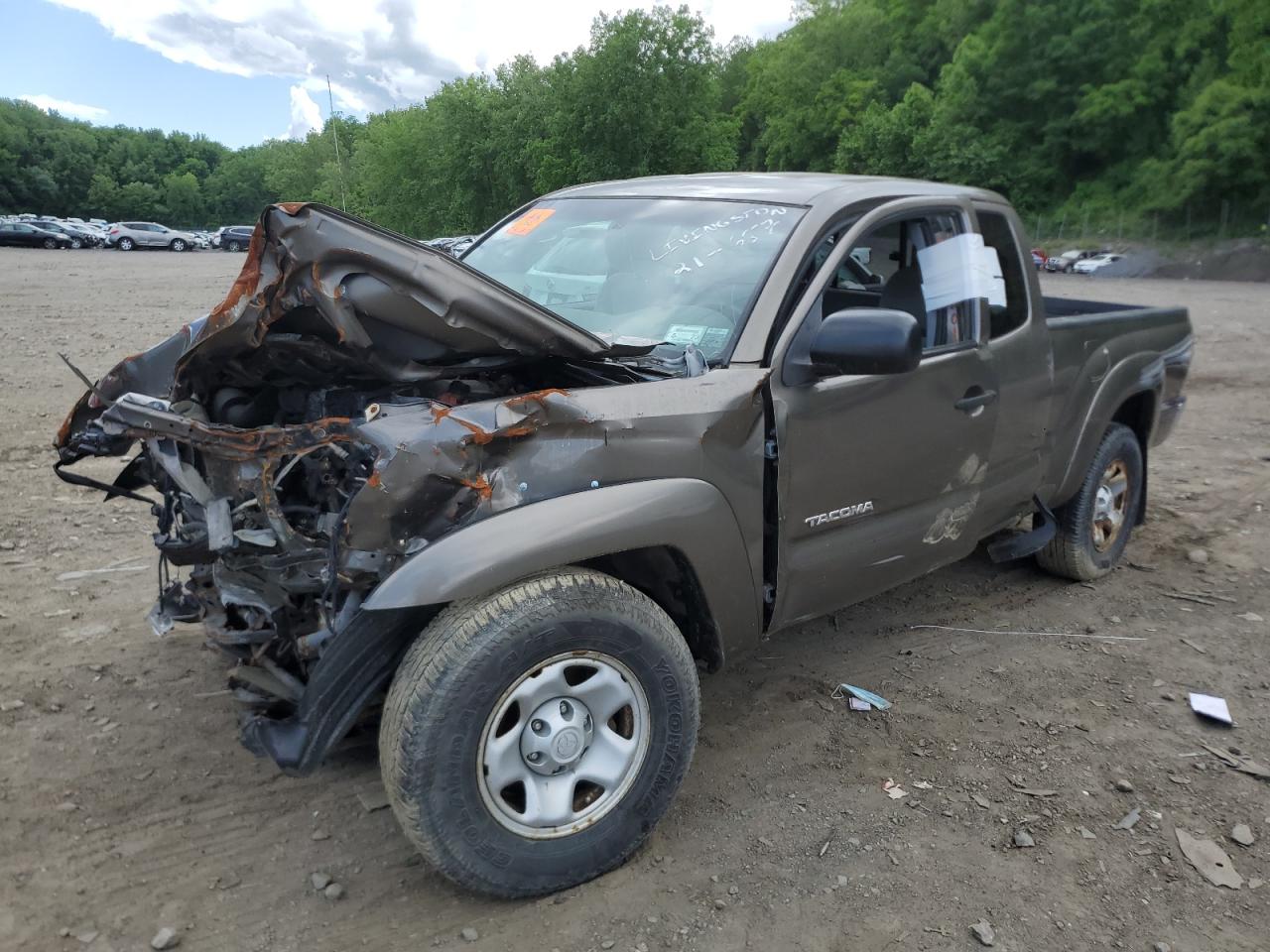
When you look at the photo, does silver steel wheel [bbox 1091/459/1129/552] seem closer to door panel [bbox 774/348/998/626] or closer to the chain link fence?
door panel [bbox 774/348/998/626]

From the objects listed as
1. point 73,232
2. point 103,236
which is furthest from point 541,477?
point 103,236

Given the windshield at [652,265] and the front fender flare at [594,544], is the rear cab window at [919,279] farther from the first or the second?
the front fender flare at [594,544]

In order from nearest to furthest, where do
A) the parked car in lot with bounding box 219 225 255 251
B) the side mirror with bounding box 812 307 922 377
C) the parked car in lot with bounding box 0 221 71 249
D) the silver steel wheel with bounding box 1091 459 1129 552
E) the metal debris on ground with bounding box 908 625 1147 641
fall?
the side mirror with bounding box 812 307 922 377 → the metal debris on ground with bounding box 908 625 1147 641 → the silver steel wheel with bounding box 1091 459 1129 552 → the parked car in lot with bounding box 0 221 71 249 → the parked car in lot with bounding box 219 225 255 251

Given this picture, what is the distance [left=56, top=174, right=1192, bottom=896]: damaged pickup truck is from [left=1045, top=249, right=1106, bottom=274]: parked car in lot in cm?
4116

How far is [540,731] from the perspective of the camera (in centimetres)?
258

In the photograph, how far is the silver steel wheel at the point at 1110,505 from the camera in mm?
4906

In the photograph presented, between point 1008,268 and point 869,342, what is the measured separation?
163cm

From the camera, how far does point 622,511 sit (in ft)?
8.52

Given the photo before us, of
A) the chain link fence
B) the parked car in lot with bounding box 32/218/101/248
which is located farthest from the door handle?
the parked car in lot with bounding box 32/218/101/248

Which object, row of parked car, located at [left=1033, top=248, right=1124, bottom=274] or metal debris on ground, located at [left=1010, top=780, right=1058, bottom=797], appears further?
row of parked car, located at [left=1033, top=248, right=1124, bottom=274]

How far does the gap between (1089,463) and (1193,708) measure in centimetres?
131

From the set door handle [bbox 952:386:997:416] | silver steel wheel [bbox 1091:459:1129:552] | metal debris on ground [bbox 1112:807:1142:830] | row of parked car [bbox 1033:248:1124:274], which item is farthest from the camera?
row of parked car [bbox 1033:248:1124:274]

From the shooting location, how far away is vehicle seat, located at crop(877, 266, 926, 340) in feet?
12.4

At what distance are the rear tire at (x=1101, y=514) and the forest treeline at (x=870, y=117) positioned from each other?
33654mm
